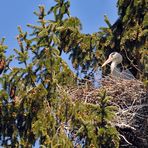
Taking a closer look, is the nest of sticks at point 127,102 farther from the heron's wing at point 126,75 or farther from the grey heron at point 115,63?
the grey heron at point 115,63

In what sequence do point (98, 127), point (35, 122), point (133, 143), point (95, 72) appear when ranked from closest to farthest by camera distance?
point (98, 127), point (35, 122), point (133, 143), point (95, 72)

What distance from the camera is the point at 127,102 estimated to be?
9.84 metres

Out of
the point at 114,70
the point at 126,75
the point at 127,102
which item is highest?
the point at 114,70

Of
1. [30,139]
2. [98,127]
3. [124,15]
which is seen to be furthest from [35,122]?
[124,15]

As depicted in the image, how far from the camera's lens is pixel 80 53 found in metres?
11.6

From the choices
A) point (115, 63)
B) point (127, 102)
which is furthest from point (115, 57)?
point (127, 102)

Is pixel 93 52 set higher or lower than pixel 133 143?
higher

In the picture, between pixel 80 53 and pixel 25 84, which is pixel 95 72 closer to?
pixel 80 53

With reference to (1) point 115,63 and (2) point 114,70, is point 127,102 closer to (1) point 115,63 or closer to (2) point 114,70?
(2) point 114,70

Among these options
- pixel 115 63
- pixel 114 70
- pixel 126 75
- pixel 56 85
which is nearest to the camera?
pixel 56 85

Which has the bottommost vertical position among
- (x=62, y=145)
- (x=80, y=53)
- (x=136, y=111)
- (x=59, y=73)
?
(x=62, y=145)

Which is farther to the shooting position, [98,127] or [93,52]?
[93,52]

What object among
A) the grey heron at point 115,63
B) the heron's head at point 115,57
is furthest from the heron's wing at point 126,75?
the heron's head at point 115,57

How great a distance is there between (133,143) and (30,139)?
5.04 ft
